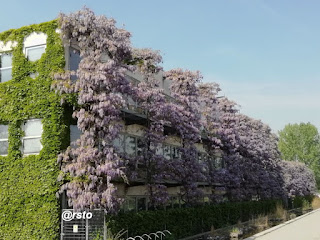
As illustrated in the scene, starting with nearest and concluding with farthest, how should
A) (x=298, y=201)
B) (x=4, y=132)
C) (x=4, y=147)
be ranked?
1. (x=4, y=147)
2. (x=4, y=132)
3. (x=298, y=201)

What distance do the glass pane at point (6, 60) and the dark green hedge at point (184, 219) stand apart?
962 cm

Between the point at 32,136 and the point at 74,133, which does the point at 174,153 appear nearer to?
the point at 74,133

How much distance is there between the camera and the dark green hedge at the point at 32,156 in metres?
17.8

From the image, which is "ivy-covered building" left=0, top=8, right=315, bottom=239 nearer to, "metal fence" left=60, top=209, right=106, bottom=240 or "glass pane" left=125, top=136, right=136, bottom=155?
"glass pane" left=125, top=136, right=136, bottom=155

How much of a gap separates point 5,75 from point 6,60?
780 millimetres

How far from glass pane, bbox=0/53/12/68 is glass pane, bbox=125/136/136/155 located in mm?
7728

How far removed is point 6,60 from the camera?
2048 cm

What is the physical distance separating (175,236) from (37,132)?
30.3 feet

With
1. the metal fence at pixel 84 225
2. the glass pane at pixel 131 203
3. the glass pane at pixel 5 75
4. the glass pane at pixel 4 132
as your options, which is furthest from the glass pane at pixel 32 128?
the glass pane at pixel 131 203

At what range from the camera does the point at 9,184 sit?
1877 cm

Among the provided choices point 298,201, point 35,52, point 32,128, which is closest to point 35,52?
point 35,52

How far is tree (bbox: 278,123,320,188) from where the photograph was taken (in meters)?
100

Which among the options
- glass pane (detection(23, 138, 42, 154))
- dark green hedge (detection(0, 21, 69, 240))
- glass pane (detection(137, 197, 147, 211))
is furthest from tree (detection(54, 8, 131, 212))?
glass pane (detection(137, 197, 147, 211))

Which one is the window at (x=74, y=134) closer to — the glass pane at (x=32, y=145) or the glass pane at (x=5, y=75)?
the glass pane at (x=32, y=145)
